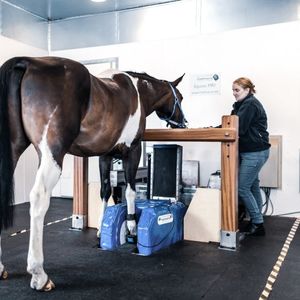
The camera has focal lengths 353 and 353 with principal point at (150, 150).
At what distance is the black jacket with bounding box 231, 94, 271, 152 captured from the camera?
345 centimetres

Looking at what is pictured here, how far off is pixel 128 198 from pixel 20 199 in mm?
3083

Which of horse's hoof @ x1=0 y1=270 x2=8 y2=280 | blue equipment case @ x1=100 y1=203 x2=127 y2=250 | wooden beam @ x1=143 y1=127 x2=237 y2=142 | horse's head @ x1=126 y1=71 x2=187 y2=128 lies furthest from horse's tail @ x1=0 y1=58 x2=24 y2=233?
wooden beam @ x1=143 y1=127 x2=237 y2=142

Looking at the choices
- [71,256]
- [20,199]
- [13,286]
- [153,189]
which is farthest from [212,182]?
[20,199]

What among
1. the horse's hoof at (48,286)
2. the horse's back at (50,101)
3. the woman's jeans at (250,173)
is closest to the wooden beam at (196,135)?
the woman's jeans at (250,173)

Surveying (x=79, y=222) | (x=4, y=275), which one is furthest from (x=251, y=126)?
(x=4, y=275)

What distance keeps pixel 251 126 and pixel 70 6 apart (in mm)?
3964

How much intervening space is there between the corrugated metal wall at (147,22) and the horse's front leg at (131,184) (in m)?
2.82

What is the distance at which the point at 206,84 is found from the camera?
510cm

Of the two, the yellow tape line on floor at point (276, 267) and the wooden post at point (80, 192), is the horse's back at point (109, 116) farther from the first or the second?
the yellow tape line on floor at point (276, 267)

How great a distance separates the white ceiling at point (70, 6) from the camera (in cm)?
554

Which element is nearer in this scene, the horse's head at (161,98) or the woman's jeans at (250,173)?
the horse's head at (161,98)

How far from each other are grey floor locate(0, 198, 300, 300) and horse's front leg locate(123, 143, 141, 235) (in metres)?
0.22

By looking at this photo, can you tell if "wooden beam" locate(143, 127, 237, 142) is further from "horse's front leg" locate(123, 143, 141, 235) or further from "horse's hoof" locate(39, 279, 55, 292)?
"horse's hoof" locate(39, 279, 55, 292)

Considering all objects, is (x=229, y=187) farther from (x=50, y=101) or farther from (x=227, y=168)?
(x=50, y=101)
